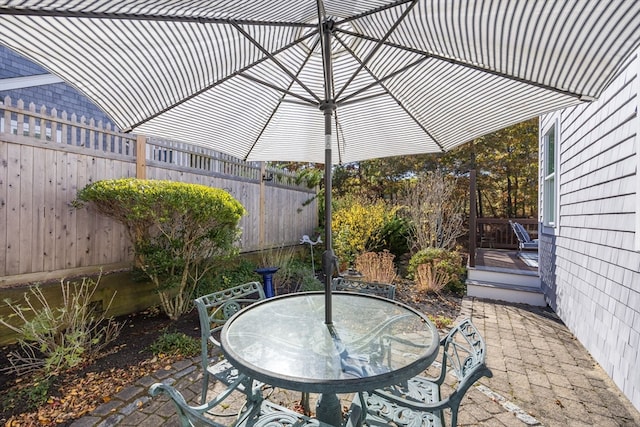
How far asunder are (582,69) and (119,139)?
4492mm

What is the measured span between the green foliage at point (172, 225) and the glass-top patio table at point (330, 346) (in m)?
1.74

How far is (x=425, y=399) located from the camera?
5.22 feet

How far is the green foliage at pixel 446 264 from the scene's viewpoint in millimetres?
5113

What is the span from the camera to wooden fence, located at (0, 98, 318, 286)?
2.84 meters

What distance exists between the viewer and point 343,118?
2.61m

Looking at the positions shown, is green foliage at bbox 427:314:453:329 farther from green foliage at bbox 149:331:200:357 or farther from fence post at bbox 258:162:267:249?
fence post at bbox 258:162:267:249

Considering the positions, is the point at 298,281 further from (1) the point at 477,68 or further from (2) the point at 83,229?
(1) the point at 477,68

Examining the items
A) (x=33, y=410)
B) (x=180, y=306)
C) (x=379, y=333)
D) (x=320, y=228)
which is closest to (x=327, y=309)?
(x=379, y=333)

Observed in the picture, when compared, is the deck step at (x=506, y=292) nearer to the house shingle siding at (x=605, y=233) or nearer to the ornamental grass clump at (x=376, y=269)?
the house shingle siding at (x=605, y=233)

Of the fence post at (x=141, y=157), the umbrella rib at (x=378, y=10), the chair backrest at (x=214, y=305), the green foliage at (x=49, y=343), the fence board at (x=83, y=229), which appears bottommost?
the green foliage at (x=49, y=343)

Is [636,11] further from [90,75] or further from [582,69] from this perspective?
[90,75]

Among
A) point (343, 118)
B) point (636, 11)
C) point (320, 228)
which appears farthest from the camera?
point (320, 228)

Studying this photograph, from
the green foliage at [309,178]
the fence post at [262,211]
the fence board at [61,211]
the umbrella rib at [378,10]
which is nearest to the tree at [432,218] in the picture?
the green foliage at [309,178]

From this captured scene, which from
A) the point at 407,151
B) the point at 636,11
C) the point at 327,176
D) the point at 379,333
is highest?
the point at 636,11
